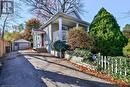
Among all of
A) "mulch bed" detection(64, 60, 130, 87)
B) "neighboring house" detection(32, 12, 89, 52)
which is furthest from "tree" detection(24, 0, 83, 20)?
"mulch bed" detection(64, 60, 130, 87)

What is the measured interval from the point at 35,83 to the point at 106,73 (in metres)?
4.77

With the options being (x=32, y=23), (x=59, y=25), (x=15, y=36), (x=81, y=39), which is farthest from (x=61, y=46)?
(x=15, y=36)

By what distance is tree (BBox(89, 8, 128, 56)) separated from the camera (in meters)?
19.6

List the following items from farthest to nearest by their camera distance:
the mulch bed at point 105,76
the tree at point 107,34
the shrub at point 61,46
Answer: the shrub at point 61,46 → the tree at point 107,34 → the mulch bed at point 105,76

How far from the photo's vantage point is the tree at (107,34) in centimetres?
1962

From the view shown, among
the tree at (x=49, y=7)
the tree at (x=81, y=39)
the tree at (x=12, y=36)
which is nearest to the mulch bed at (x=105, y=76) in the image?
the tree at (x=81, y=39)

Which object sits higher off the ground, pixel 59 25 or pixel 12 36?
pixel 12 36

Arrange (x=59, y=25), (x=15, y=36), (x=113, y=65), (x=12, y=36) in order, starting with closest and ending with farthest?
(x=113, y=65) → (x=59, y=25) → (x=15, y=36) → (x=12, y=36)

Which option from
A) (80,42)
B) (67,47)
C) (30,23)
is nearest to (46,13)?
(30,23)

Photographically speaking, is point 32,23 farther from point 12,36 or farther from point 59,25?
point 59,25

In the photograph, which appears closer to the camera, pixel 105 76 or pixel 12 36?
pixel 105 76

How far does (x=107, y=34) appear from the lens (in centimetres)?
2009

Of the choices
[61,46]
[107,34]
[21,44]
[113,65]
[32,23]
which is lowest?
[113,65]

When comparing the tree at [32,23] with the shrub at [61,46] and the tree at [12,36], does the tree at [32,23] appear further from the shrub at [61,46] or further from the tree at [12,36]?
the shrub at [61,46]
